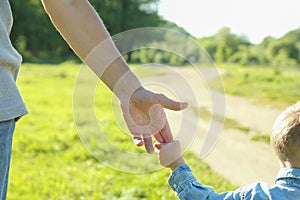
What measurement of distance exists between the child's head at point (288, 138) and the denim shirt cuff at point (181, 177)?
25 centimetres

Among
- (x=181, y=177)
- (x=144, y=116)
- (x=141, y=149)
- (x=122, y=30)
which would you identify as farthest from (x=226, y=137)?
(x=122, y=30)

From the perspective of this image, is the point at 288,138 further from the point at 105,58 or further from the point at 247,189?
the point at 105,58

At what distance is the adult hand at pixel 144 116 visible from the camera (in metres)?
1.24

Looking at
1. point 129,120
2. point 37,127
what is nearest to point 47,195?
point 129,120

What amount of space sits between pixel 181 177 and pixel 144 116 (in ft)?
0.80

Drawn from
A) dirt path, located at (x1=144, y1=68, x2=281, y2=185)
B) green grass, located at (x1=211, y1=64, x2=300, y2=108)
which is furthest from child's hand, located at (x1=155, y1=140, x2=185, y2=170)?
green grass, located at (x1=211, y1=64, x2=300, y2=108)

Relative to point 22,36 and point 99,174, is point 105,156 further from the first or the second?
point 22,36

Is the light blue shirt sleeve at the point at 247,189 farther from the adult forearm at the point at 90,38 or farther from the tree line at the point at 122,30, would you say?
the tree line at the point at 122,30

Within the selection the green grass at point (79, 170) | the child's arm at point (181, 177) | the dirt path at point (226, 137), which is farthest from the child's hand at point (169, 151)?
the green grass at point (79, 170)

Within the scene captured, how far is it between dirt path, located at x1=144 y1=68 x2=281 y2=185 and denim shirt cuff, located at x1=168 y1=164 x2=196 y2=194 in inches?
7.1

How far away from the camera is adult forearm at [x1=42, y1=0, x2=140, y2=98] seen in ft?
4.22

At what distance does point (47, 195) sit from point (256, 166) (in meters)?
1.80

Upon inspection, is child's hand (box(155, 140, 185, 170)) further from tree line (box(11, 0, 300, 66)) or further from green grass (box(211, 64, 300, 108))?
tree line (box(11, 0, 300, 66))

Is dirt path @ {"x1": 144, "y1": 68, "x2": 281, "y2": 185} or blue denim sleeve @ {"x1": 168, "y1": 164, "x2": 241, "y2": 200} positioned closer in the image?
blue denim sleeve @ {"x1": 168, "y1": 164, "x2": 241, "y2": 200}
